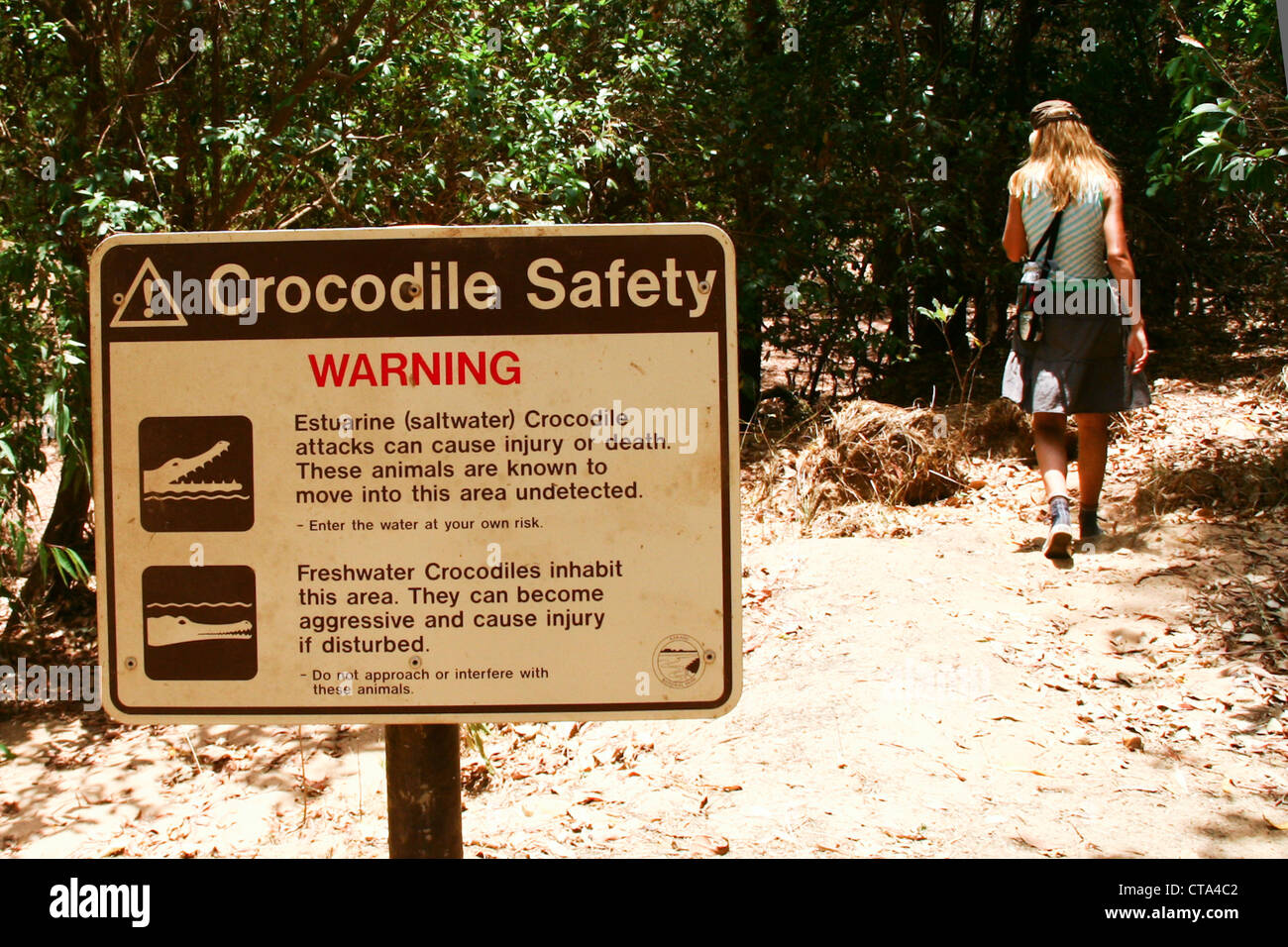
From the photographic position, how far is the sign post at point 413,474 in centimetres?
171

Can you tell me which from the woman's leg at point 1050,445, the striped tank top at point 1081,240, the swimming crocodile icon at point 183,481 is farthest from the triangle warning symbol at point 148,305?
the striped tank top at point 1081,240

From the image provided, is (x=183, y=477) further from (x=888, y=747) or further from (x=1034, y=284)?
(x=1034, y=284)

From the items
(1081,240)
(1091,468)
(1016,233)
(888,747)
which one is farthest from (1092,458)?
(888,747)

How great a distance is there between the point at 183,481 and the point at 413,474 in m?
0.33

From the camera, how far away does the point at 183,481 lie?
5.59 ft

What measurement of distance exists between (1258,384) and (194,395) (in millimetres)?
7396

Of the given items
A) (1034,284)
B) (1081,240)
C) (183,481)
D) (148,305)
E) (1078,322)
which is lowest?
(183,481)

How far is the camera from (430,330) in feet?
5.65

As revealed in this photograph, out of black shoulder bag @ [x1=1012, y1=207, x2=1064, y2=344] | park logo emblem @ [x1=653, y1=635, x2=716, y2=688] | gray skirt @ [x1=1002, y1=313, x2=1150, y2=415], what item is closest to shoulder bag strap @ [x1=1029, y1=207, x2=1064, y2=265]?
black shoulder bag @ [x1=1012, y1=207, x2=1064, y2=344]

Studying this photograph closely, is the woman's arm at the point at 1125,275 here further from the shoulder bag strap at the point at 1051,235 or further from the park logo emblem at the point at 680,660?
the park logo emblem at the point at 680,660

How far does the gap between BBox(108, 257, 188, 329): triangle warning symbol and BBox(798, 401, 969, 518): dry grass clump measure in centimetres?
512

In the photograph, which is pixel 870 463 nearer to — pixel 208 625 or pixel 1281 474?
pixel 1281 474

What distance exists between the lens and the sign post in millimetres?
1710

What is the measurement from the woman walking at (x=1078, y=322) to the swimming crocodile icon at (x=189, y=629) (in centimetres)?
416
